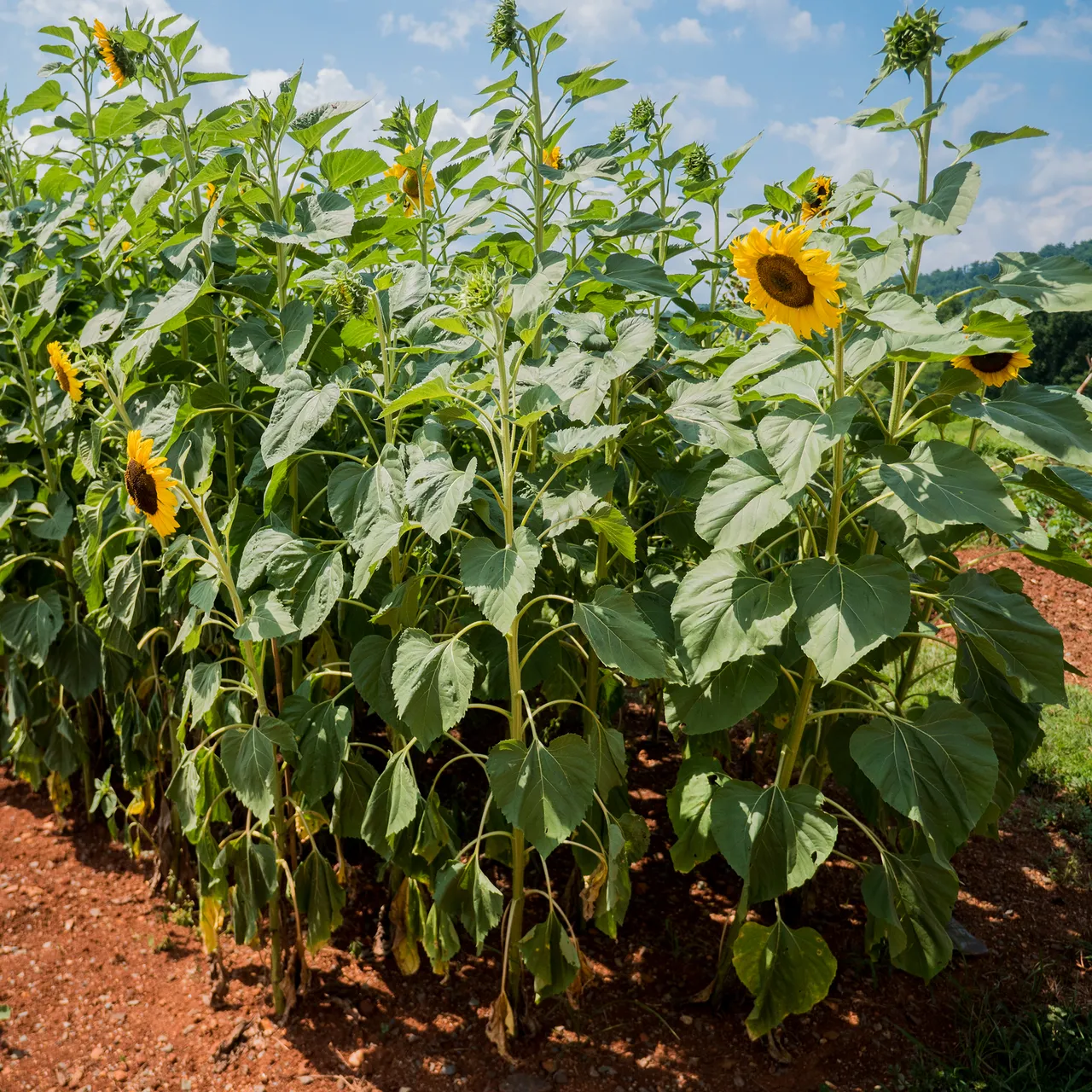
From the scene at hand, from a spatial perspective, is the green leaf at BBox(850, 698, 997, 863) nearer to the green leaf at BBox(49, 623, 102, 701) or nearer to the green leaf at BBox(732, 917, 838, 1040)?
the green leaf at BBox(732, 917, 838, 1040)

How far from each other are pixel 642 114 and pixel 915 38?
1101mm

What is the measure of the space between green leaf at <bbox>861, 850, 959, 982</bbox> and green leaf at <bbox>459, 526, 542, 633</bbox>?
105cm

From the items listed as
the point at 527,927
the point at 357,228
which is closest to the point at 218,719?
the point at 527,927

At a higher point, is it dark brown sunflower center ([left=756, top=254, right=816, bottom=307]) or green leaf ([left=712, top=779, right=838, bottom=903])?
dark brown sunflower center ([left=756, top=254, right=816, bottom=307])

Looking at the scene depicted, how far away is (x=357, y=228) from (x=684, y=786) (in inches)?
63.1

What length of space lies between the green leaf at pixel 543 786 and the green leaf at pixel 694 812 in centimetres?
35

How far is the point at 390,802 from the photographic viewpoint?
79.9 inches

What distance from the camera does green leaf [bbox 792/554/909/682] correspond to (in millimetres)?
1648

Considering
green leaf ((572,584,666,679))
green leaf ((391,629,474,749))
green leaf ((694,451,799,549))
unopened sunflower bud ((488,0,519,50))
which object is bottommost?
green leaf ((391,629,474,749))

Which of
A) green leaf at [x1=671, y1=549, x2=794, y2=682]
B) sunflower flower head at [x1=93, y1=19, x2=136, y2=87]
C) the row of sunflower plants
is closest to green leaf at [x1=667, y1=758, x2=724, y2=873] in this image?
the row of sunflower plants

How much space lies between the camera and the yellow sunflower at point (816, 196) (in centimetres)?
255

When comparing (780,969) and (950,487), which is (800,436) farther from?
(780,969)

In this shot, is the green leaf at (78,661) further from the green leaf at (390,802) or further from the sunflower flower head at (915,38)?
the sunflower flower head at (915,38)

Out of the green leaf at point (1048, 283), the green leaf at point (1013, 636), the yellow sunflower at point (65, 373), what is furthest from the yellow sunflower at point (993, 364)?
the yellow sunflower at point (65, 373)
